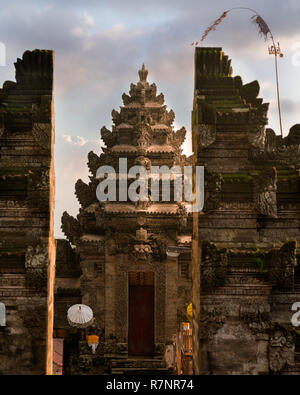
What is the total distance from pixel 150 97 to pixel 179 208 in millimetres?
7844

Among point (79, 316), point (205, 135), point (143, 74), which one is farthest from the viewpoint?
point (143, 74)

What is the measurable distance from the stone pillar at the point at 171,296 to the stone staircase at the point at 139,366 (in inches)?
50.7

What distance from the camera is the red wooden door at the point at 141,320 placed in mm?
22750

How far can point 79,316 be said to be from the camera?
19.8 m

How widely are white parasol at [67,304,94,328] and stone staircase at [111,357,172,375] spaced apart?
3.14 m

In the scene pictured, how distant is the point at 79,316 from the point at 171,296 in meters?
5.06

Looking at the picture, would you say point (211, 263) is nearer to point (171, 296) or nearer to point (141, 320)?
point (171, 296)

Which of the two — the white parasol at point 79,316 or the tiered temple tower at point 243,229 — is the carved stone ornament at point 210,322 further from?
the white parasol at point 79,316

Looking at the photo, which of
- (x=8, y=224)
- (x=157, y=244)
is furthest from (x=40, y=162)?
(x=157, y=244)

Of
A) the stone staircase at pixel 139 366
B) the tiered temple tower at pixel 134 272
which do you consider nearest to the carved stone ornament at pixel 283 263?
the tiered temple tower at pixel 134 272

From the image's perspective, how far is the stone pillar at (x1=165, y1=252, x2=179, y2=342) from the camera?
2264 cm

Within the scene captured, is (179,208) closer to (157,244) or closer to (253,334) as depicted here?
(157,244)

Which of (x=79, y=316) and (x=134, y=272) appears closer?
(x=79, y=316)

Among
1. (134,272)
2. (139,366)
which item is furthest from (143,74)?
(139,366)
